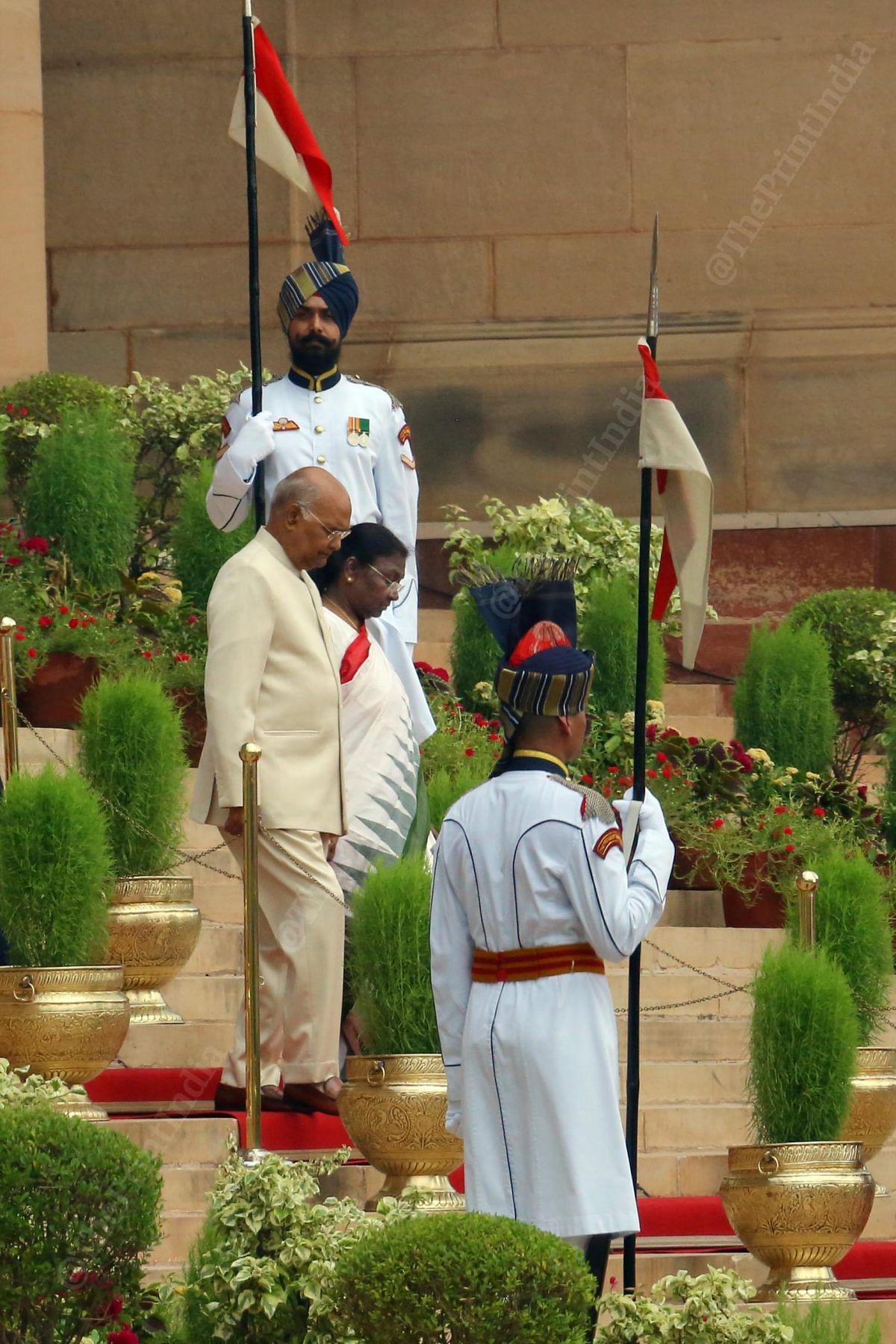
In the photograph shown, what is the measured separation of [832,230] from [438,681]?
211 inches

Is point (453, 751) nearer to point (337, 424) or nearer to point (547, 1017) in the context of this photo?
point (337, 424)

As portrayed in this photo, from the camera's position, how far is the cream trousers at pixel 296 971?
25.4 feet

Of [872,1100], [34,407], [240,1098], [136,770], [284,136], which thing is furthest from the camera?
[34,407]

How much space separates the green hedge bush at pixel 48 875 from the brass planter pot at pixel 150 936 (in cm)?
83

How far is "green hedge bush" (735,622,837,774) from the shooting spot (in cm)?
1223

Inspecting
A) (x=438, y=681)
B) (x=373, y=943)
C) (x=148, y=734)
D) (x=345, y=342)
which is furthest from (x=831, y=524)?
Result: (x=373, y=943)

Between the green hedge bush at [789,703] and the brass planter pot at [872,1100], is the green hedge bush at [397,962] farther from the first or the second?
the green hedge bush at [789,703]

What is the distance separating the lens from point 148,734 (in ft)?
29.2

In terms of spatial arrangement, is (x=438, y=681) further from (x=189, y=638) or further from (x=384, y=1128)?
(x=384, y=1128)

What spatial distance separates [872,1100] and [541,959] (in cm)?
232

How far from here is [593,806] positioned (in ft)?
19.1

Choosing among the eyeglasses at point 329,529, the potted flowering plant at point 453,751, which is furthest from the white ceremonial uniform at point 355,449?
the eyeglasses at point 329,529

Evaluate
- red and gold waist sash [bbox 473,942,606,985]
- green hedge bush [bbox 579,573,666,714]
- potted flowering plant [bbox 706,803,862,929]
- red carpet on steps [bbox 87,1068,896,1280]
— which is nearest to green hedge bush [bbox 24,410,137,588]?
green hedge bush [bbox 579,573,666,714]

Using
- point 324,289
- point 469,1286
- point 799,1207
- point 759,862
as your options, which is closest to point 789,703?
point 759,862
